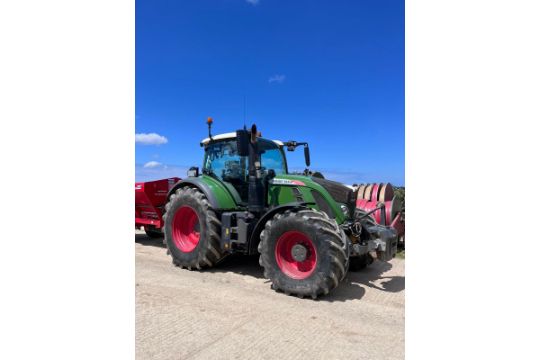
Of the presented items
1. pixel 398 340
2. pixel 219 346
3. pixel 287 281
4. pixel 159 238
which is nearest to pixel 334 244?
pixel 287 281

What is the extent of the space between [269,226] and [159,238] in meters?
4.97

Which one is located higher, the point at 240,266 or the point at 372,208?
the point at 372,208

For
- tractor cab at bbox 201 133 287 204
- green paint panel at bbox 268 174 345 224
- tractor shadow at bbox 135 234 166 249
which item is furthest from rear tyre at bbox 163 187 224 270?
tractor shadow at bbox 135 234 166 249

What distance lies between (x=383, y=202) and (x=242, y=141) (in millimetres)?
3560

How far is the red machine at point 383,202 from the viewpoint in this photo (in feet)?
22.5

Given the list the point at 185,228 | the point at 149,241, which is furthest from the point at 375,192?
the point at 149,241

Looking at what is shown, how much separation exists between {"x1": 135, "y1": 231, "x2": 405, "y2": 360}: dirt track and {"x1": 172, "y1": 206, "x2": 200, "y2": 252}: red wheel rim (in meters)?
0.72

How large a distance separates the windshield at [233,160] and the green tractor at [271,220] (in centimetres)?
2

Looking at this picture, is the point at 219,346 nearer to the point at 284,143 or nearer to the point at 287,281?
the point at 287,281

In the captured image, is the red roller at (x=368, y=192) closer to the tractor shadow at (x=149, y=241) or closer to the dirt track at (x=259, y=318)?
the dirt track at (x=259, y=318)

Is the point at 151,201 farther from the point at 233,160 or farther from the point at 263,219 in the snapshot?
the point at 263,219

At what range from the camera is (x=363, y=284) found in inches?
192

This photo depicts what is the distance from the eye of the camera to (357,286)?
4.78 m

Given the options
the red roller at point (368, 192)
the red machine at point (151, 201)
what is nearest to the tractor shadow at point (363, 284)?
the red roller at point (368, 192)
